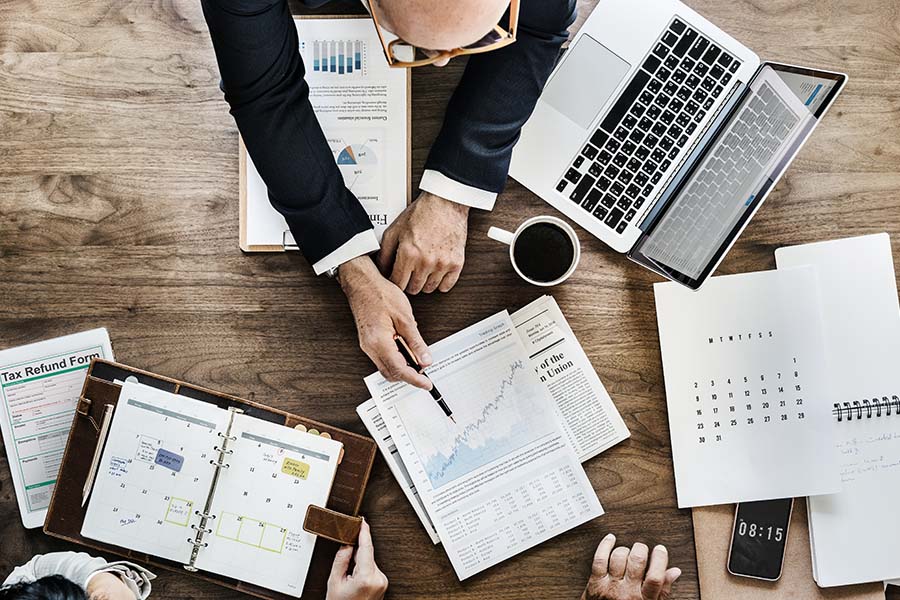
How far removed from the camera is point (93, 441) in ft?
4.42

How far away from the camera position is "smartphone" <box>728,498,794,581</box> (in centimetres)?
135

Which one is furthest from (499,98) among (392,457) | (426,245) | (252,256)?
(392,457)

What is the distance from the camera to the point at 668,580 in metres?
1.34

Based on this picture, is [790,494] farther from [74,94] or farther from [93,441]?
[74,94]

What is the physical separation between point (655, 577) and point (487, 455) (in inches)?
14.1

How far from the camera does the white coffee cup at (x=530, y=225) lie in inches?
51.9

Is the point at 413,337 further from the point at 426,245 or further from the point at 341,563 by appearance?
the point at 341,563

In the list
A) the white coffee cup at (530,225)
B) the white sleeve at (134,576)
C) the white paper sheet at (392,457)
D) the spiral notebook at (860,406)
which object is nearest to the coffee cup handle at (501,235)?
the white coffee cup at (530,225)

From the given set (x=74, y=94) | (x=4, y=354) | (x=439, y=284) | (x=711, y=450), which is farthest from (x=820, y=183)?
(x=4, y=354)

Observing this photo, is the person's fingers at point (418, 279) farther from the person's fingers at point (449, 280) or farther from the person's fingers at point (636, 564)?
the person's fingers at point (636, 564)

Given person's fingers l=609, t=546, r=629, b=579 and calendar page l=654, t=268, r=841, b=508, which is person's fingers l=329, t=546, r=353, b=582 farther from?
calendar page l=654, t=268, r=841, b=508

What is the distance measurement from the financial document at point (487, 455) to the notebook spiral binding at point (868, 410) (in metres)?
0.47

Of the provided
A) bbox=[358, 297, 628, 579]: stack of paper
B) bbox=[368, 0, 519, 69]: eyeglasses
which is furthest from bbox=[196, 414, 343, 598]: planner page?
bbox=[368, 0, 519, 69]: eyeglasses

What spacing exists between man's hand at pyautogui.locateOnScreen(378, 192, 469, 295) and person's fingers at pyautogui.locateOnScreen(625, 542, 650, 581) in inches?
22.7
